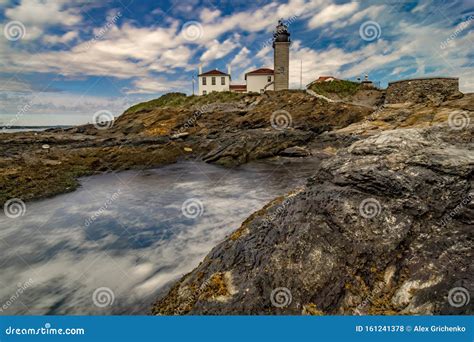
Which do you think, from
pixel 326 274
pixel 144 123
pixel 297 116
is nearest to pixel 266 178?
pixel 326 274

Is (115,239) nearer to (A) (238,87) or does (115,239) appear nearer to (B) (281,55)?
(B) (281,55)

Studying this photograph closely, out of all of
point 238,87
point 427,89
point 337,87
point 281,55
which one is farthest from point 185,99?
point 427,89

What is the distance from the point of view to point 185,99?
63656 millimetres

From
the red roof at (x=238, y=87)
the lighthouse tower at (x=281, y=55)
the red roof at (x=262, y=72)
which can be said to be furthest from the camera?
the red roof at (x=238, y=87)

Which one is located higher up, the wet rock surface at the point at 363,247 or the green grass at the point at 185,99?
the green grass at the point at 185,99

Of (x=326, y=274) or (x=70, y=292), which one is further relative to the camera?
(x=70, y=292)

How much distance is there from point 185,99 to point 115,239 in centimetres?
5744

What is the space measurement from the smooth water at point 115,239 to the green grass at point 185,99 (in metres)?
34.8

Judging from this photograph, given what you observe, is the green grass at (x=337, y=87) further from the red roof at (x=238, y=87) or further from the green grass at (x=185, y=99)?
the red roof at (x=238, y=87)

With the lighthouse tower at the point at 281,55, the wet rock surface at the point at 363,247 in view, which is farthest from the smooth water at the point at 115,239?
the lighthouse tower at the point at 281,55

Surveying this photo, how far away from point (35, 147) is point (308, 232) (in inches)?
1562

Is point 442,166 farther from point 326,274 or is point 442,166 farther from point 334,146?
point 334,146

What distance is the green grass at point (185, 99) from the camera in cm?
5409

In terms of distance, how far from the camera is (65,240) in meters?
10.5
